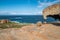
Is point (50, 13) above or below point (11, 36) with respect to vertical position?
above

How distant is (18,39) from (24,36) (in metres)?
Answer: 0.27

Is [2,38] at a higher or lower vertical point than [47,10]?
lower

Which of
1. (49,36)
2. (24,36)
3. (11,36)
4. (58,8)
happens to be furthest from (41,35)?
(58,8)

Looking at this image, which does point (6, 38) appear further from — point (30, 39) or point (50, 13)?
point (50, 13)

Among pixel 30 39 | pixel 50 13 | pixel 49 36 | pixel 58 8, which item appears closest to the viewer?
pixel 30 39

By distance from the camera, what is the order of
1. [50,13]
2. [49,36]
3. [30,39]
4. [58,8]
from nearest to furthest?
[30,39], [49,36], [58,8], [50,13]

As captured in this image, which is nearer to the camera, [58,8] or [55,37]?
[55,37]

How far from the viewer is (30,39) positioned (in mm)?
4637

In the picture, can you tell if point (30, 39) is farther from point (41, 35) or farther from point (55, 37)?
point (55, 37)

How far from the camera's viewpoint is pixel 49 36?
4.95m

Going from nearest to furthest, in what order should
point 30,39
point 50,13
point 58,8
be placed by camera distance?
point 30,39
point 58,8
point 50,13

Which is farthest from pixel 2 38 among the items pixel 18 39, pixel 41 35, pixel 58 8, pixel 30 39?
pixel 58 8

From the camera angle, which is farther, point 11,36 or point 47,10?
point 47,10

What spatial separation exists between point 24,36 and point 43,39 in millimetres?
619
